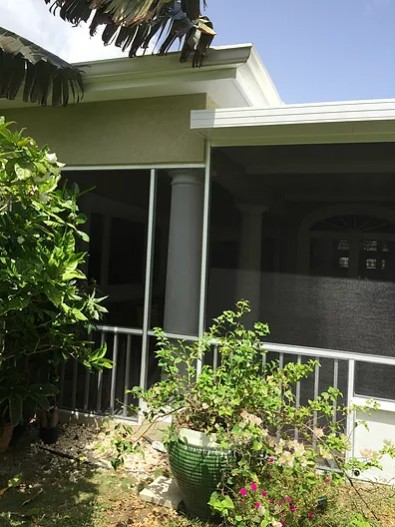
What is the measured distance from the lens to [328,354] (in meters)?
3.53

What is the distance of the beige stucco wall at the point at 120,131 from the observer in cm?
429

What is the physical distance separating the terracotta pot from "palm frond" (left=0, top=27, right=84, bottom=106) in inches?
112

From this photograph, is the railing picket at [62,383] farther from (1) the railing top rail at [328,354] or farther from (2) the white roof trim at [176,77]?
(2) the white roof trim at [176,77]

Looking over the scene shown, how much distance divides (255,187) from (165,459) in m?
2.44

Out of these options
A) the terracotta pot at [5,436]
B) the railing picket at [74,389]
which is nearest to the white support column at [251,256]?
the railing picket at [74,389]

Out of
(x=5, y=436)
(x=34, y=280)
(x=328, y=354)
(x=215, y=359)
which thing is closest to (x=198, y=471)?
(x=215, y=359)

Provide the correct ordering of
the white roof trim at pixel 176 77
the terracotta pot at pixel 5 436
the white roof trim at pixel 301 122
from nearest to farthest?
the white roof trim at pixel 301 122
the terracotta pot at pixel 5 436
the white roof trim at pixel 176 77

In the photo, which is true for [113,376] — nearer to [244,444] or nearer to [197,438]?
[197,438]

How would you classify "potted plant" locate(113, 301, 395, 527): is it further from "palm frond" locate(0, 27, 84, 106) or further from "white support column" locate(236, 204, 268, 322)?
"palm frond" locate(0, 27, 84, 106)

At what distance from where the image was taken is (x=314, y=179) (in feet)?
12.6

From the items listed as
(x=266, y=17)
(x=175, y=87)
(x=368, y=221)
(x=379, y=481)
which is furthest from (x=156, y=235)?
(x=266, y=17)

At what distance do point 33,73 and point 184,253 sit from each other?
211 cm

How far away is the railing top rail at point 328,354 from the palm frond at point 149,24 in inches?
96.1

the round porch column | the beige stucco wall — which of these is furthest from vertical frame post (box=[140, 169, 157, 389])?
the beige stucco wall
